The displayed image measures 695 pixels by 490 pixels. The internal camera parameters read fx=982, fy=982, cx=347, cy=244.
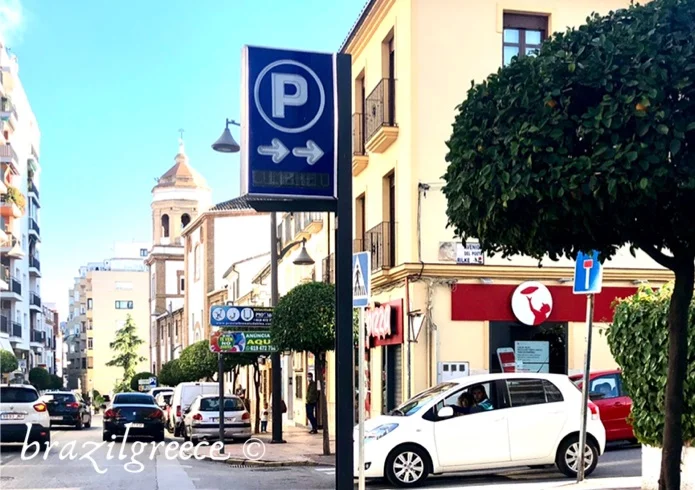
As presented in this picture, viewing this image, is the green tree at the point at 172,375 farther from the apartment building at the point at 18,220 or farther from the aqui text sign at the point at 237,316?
the aqui text sign at the point at 237,316

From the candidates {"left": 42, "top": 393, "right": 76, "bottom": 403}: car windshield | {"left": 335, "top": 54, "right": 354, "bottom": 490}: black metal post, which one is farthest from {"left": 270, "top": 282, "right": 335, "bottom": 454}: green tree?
{"left": 42, "top": 393, "right": 76, "bottom": 403}: car windshield

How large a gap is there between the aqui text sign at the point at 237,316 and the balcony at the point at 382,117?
4.99 m

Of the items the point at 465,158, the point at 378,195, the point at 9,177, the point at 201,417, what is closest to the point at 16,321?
the point at 9,177

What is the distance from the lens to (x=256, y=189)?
6.66 meters

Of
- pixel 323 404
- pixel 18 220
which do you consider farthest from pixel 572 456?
pixel 18 220

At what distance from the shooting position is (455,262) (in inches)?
882

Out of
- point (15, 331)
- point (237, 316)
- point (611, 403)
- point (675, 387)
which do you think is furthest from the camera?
point (15, 331)

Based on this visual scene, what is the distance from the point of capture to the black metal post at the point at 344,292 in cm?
654

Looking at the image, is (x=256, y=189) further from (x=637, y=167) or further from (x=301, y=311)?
(x=301, y=311)

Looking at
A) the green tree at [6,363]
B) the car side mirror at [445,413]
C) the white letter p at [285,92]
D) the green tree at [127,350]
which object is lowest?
the green tree at [127,350]

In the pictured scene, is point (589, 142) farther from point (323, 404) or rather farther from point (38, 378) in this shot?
point (38, 378)

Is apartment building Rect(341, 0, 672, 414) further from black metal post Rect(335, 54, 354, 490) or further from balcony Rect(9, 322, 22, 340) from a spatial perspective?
balcony Rect(9, 322, 22, 340)

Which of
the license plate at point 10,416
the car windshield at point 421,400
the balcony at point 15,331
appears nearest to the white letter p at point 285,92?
the car windshield at point 421,400

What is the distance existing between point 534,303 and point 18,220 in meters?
54.6
